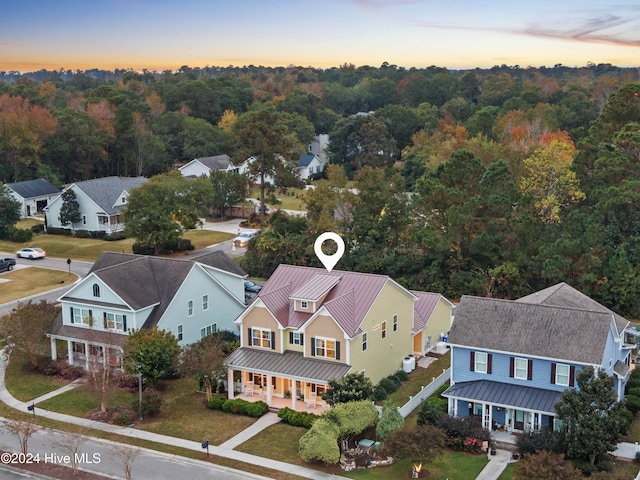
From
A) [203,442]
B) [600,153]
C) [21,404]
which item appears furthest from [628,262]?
[21,404]

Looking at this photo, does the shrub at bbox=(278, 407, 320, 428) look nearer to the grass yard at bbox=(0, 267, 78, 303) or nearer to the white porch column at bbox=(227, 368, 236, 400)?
the white porch column at bbox=(227, 368, 236, 400)

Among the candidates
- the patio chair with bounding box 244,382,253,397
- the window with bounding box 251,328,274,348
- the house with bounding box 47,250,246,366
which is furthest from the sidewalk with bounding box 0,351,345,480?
the house with bounding box 47,250,246,366

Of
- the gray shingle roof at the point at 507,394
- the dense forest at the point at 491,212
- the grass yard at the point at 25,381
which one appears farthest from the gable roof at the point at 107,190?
the gray shingle roof at the point at 507,394

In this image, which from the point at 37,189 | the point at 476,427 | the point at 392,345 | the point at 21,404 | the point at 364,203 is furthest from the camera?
the point at 37,189

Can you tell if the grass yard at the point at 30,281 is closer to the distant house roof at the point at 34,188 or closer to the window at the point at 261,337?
the distant house roof at the point at 34,188

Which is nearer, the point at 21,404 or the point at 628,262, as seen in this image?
the point at 21,404

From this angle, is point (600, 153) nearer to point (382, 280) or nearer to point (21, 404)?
point (382, 280)
